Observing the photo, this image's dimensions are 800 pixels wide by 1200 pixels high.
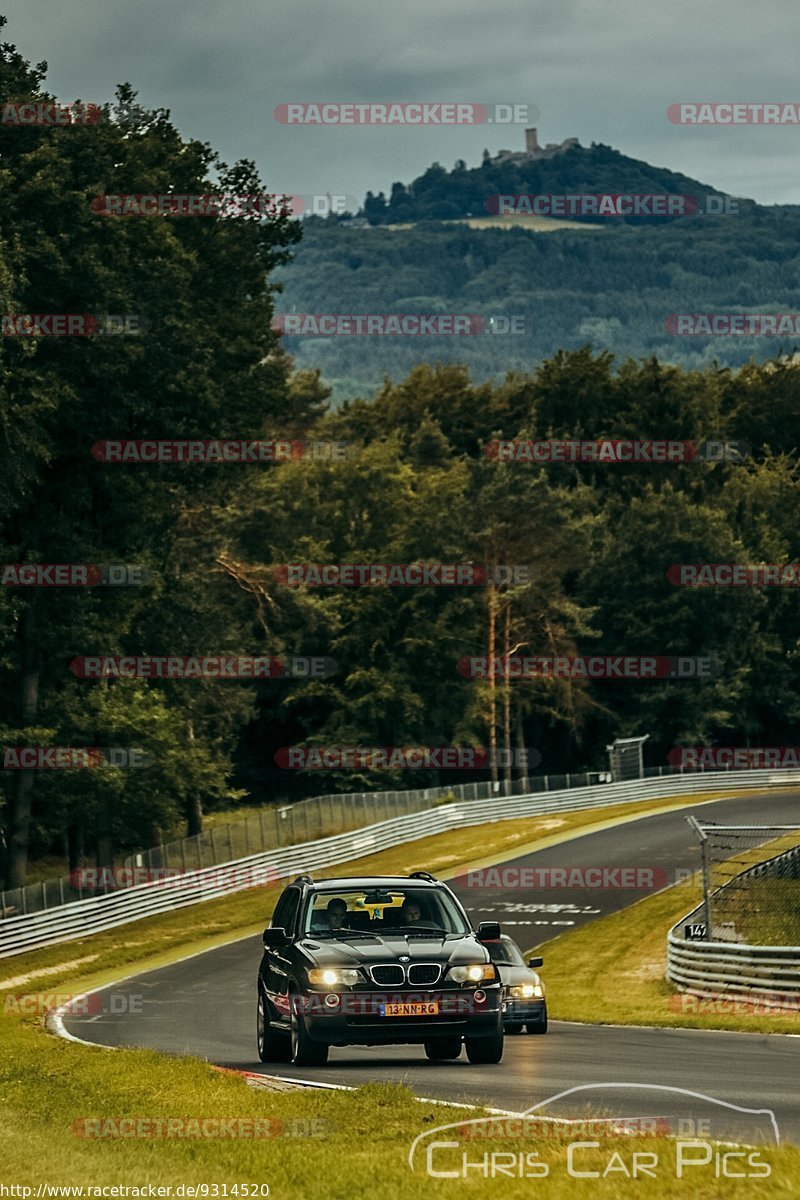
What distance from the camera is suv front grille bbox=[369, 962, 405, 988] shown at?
1630cm

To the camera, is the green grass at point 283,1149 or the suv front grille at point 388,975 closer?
the green grass at point 283,1149

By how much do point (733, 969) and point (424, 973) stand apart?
46.0ft

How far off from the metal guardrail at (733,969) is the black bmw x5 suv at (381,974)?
34.3 feet

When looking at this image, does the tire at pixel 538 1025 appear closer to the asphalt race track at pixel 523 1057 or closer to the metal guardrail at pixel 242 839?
the asphalt race track at pixel 523 1057

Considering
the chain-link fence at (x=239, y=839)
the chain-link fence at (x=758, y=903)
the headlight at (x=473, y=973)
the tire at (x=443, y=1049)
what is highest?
the headlight at (x=473, y=973)

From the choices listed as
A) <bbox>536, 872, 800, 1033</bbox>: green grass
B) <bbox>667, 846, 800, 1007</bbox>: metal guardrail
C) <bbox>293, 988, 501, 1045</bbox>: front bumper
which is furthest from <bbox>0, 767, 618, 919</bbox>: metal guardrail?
<bbox>293, 988, 501, 1045</bbox>: front bumper

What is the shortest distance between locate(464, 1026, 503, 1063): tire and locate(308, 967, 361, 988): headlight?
1.51 metres

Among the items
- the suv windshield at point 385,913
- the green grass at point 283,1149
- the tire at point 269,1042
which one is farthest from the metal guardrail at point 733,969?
the green grass at point 283,1149

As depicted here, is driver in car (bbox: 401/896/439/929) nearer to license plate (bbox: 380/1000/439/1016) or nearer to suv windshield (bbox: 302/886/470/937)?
suv windshield (bbox: 302/886/470/937)

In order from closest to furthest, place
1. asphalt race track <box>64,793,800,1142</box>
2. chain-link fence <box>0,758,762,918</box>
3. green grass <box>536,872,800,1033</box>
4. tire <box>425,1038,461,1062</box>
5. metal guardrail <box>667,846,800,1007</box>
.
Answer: asphalt race track <box>64,793,800,1142</box>
tire <box>425,1038,461,1062</box>
green grass <box>536,872,800,1033</box>
metal guardrail <box>667,846,800,1007</box>
chain-link fence <box>0,758,762,918</box>

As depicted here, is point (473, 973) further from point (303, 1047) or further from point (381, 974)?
point (303, 1047)

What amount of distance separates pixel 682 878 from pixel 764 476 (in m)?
57.9

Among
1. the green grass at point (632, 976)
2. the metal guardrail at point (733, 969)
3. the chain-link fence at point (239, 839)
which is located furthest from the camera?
the chain-link fence at point (239, 839)

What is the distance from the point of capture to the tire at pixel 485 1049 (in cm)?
1720
